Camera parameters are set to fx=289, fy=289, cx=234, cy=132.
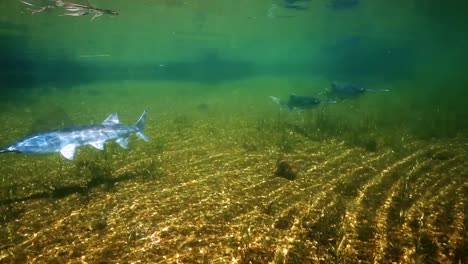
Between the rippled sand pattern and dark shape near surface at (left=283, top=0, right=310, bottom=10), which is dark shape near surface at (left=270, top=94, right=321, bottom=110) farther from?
dark shape near surface at (left=283, top=0, right=310, bottom=10)

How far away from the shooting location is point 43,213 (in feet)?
22.7

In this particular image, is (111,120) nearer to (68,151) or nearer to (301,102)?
(68,151)

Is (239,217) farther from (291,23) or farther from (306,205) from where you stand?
(291,23)

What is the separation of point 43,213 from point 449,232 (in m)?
8.98

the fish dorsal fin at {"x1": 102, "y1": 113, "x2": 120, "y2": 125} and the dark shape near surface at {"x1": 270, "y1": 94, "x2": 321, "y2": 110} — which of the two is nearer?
the fish dorsal fin at {"x1": 102, "y1": 113, "x2": 120, "y2": 125}

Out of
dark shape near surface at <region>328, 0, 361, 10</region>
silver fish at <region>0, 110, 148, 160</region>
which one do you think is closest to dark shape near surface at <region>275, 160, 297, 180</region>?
silver fish at <region>0, 110, 148, 160</region>

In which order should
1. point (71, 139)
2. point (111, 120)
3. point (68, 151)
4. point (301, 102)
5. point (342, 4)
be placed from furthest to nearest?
point (342, 4)
point (301, 102)
point (111, 120)
point (71, 139)
point (68, 151)

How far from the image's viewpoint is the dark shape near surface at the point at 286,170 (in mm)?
8680

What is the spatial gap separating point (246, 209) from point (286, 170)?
7.67ft

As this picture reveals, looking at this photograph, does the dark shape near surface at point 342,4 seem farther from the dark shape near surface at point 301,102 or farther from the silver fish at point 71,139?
the silver fish at point 71,139

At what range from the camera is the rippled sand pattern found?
5406 mm

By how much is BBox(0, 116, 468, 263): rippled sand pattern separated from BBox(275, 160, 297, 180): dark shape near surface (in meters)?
0.21

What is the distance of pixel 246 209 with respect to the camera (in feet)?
22.9

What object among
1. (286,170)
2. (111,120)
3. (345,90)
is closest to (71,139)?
(111,120)
